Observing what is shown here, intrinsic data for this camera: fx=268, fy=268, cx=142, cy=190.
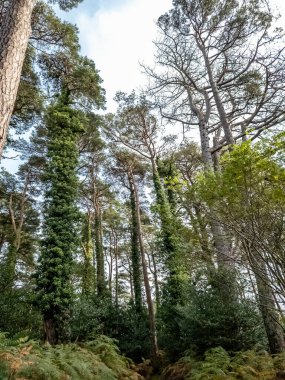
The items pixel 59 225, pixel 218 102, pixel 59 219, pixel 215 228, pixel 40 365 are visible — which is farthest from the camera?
pixel 59 219

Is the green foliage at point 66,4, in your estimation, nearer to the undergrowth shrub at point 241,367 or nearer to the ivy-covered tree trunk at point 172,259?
the ivy-covered tree trunk at point 172,259

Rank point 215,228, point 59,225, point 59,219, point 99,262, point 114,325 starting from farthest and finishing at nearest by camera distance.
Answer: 1. point 99,262
2. point 114,325
3. point 59,219
4. point 59,225
5. point 215,228

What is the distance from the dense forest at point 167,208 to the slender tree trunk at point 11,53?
19 millimetres

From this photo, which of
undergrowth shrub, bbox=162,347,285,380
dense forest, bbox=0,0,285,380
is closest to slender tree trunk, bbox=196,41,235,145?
dense forest, bbox=0,0,285,380

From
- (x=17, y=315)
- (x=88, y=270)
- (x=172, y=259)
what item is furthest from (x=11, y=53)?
(x=88, y=270)

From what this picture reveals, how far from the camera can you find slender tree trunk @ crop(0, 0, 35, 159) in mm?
3182

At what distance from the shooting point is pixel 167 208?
12.8 m

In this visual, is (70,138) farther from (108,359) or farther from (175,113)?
(108,359)

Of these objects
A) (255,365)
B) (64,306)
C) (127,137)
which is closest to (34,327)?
(64,306)

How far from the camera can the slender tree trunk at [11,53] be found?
3182 millimetres

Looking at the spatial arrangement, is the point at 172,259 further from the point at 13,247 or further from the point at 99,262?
the point at 13,247

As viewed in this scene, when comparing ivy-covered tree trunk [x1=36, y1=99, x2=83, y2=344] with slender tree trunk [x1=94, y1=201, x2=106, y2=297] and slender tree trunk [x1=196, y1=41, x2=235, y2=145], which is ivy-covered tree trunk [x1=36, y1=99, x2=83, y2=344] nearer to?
slender tree trunk [x1=196, y1=41, x2=235, y2=145]

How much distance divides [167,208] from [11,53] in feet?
32.9

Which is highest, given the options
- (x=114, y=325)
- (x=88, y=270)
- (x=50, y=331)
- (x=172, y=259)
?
(x=88, y=270)
